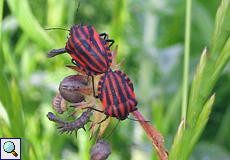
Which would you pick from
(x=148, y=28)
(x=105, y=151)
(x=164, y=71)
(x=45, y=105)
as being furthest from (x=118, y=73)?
(x=148, y=28)

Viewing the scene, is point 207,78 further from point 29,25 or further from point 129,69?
point 129,69

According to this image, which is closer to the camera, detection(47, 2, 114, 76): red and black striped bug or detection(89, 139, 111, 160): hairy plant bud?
detection(89, 139, 111, 160): hairy plant bud

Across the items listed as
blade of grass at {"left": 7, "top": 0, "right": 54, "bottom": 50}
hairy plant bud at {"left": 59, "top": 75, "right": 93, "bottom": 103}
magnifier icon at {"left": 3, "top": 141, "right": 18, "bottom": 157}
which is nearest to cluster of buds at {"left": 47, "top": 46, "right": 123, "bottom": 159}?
hairy plant bud at {"left": 59, "top": 75, "right": 93, "bottom": 103}

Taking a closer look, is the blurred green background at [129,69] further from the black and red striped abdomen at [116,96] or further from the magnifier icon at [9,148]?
the black and red striped abdomen at [116,96]

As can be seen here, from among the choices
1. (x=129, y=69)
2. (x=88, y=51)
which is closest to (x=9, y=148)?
(x=88, y=51)

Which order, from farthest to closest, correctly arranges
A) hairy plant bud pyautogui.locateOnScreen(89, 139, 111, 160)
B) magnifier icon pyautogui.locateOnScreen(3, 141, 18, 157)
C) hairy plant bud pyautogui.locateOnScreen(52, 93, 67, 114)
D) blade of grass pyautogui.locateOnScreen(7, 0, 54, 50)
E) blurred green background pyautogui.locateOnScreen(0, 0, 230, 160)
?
blurred green background pyautogui.locateOnScreen(0, 0, 230, 160) → blade of grass pyautogui.locateOnScreen(7, 0, 54, 50) → magnifier icon pyautogui.locateOnScreen(3, 141, 18, 157) → hairy plant bud pyautogui.locateOnScreen(52, 93, 67, 114) → hairy plant bud pyautogui.locateOnScreen(89, 139, 111, 160)

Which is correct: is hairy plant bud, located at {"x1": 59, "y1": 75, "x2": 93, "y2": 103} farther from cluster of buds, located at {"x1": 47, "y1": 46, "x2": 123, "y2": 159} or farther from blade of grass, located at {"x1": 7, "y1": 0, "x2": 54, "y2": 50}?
blade of grass, located at {"x1": 7, "y1": 0, "x2": 54, "y2": 50}
